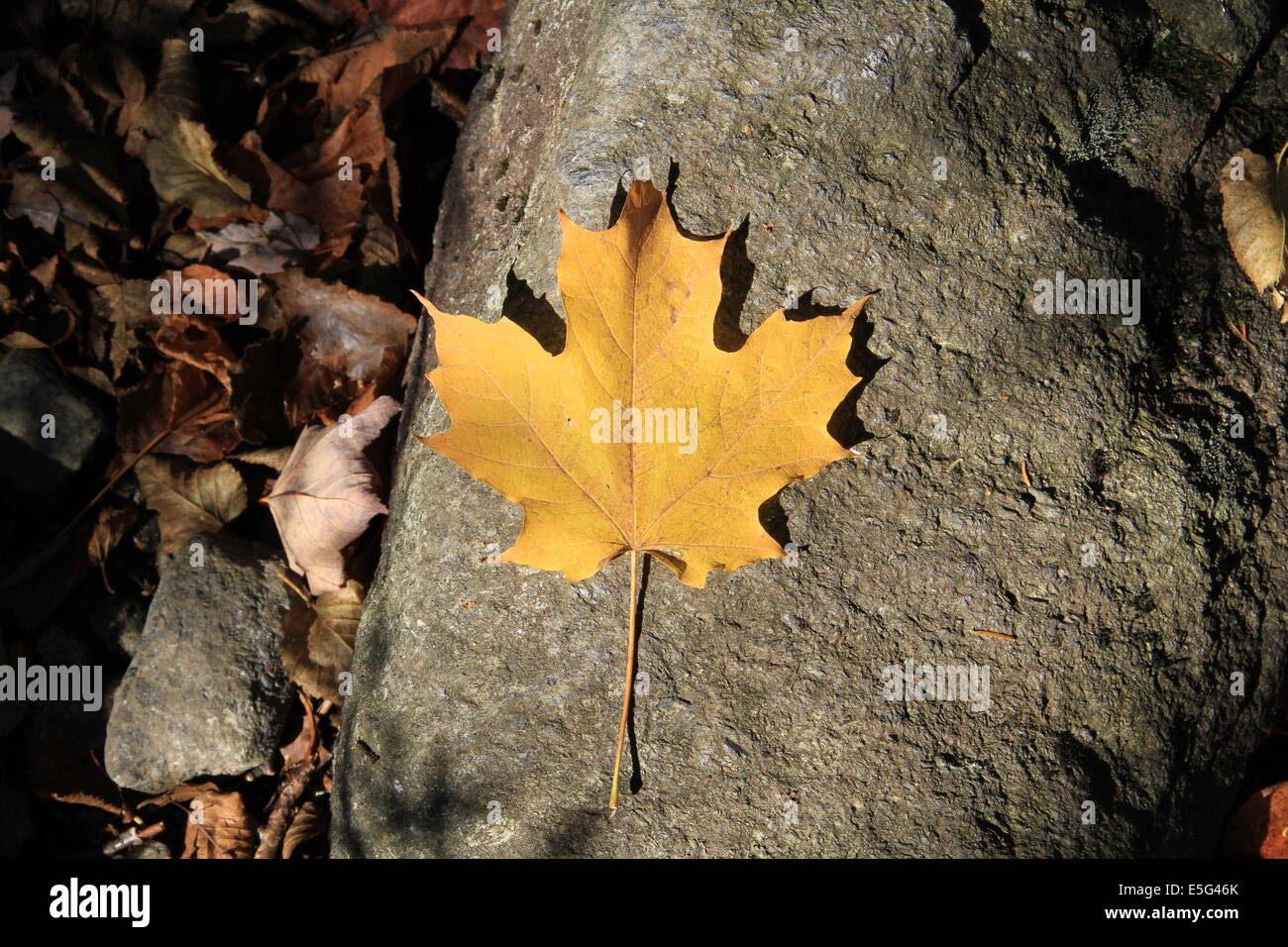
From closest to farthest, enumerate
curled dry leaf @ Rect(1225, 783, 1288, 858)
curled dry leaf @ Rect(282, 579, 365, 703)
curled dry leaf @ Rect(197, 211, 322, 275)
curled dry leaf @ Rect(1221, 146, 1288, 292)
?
curled dry leaf @ Rect(1221, 146, 1288, 292) < curled dry leaf @ Rect(1225, 783, 1288, 858) < curled dry leaf @ Rect(282, 579, 365, 703) < curled dry leaf @ Rect(197, 211, 322, 275)

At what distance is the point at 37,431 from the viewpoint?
275cm

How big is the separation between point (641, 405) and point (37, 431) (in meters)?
2.13

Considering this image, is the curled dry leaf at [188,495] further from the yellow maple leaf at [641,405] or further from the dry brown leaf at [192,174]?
the yellow maple leaf at [641,405]

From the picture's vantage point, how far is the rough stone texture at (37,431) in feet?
9.01

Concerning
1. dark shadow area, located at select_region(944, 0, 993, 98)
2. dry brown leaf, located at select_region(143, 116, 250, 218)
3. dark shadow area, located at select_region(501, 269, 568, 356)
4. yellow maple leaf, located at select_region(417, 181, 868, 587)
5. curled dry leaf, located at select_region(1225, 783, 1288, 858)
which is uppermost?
dry brown leaf, located at select_region(143, 116, 250, 218)

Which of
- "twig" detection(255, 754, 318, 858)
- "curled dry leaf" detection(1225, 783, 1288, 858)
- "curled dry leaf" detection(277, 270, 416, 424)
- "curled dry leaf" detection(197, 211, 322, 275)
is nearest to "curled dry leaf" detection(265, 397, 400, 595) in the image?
"curled dry leaf" detection(277, 270, 416, 424)

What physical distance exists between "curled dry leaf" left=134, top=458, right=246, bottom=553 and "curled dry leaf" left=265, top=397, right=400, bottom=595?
17 cm

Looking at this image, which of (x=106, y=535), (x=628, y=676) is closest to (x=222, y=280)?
(x=106, y=535)

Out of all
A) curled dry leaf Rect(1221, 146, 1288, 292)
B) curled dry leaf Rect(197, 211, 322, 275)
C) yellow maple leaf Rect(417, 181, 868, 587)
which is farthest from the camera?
curled dry leaf Rect(197, 211, 322, 275)

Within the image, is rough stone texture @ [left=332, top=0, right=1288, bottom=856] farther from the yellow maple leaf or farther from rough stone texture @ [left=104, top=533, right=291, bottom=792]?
rough stone texture @ [left=104, top=533, right=291, bottom=792]

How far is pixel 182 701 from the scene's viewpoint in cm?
247

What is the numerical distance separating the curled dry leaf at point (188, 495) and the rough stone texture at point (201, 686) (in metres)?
0.15

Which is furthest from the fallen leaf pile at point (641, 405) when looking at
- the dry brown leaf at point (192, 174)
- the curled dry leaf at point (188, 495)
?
the dry brown leaf at point (192, 174)

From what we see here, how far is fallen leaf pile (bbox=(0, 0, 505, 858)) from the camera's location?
256 centimetres
